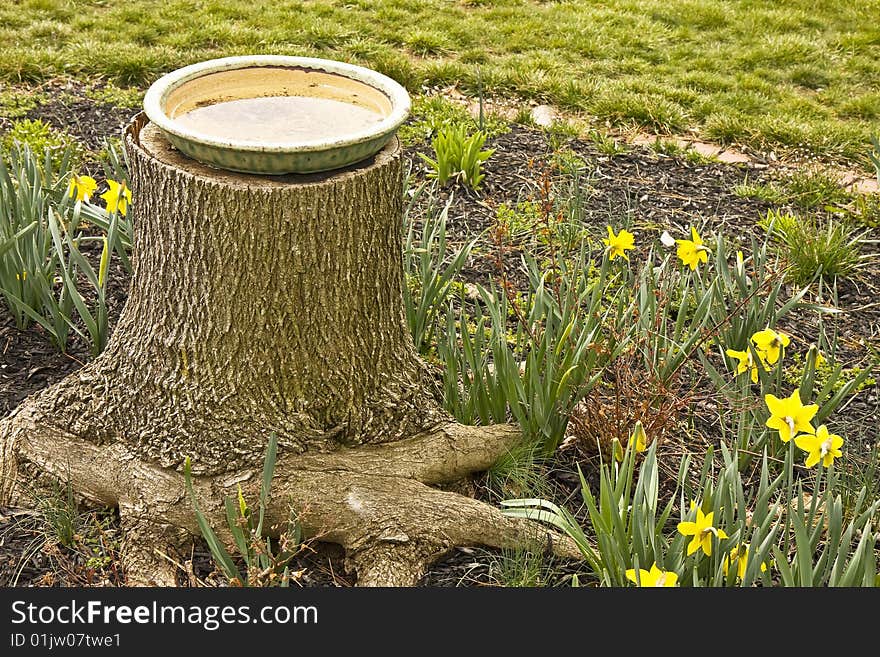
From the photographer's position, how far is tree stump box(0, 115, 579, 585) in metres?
2.28

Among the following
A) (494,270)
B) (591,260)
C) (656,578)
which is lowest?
(494,270)

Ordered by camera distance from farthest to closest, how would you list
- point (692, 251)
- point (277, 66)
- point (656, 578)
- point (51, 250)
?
point (51, 250) → point (692, 251) → point (277, 66) → point (656, 578)

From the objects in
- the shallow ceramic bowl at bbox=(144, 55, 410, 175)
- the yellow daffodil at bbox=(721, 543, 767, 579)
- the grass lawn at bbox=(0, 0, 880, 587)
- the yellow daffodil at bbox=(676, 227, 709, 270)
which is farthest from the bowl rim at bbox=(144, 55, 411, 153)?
the yellow daffodil at bbox=(721, 543, 767, 579)

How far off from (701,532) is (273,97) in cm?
148

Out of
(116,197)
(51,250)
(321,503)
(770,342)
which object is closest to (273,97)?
(116,197)

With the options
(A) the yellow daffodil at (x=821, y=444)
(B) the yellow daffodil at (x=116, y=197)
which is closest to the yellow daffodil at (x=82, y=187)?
(B) the yellow daffodil at (x=116, y=197)

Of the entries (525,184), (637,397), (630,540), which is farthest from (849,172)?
(630,540)

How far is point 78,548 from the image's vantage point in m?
2.44

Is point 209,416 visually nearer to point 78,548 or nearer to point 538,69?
point 78,548

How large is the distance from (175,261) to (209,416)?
40cm

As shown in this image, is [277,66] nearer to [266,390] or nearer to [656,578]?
[266,390]

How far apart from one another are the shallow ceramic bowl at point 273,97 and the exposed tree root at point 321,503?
778 mm

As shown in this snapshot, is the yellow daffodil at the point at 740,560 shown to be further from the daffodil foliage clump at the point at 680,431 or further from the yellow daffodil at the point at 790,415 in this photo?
the yellow daffodil at the point at 790,415

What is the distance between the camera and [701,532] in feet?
6.63
